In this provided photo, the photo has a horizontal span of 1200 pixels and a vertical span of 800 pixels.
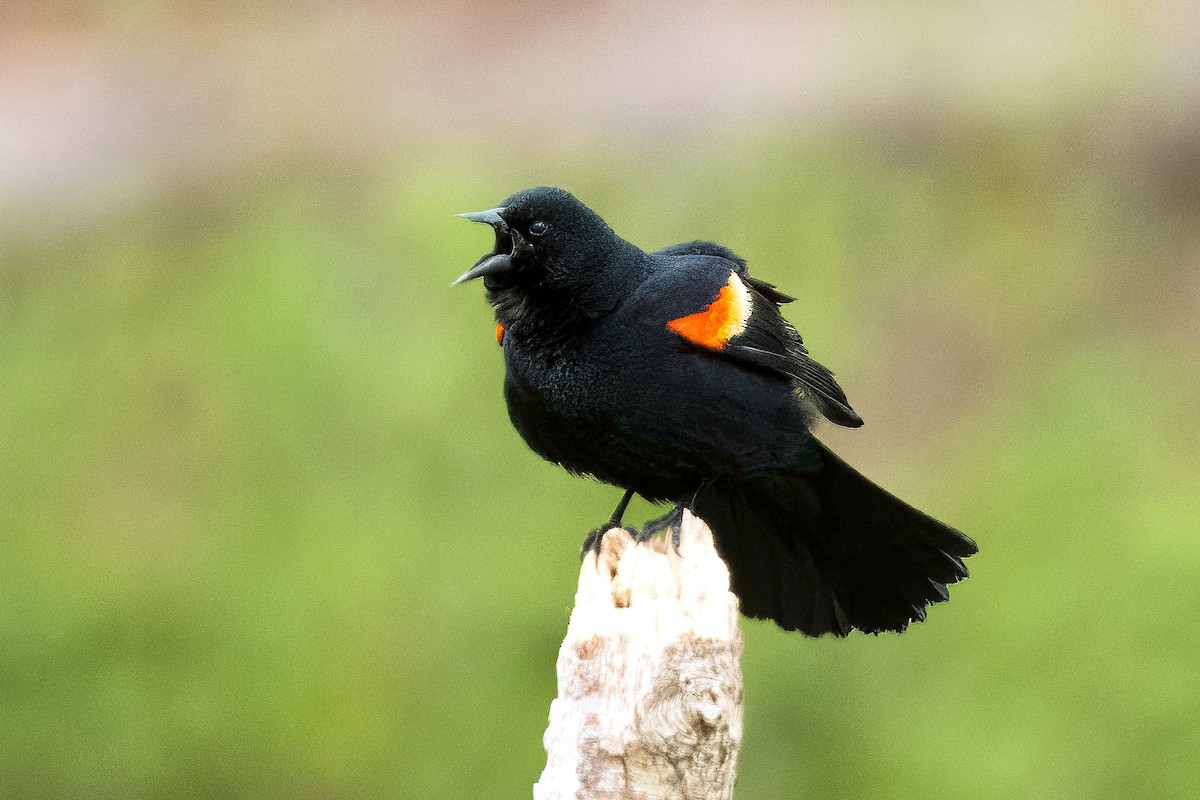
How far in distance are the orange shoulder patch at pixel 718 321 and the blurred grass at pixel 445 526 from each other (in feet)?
7.97

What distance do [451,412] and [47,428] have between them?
2.21 meters

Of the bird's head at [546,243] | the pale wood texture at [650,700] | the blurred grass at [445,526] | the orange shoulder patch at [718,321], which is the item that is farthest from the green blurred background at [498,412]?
the pale wood texture at [650,700]

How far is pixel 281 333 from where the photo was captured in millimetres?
6215

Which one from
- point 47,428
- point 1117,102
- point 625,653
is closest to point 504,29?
point 1117,102

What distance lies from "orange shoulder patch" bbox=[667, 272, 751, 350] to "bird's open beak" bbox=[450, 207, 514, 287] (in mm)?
420

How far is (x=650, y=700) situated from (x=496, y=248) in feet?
4.12

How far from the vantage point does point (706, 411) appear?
3168 mm

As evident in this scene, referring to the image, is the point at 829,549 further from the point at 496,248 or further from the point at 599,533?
the point at 496,248

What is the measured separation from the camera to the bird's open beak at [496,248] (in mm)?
3066

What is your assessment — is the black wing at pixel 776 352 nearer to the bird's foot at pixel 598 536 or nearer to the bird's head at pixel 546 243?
the bird's head at pixel 546 243

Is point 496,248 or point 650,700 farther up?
point 496,248

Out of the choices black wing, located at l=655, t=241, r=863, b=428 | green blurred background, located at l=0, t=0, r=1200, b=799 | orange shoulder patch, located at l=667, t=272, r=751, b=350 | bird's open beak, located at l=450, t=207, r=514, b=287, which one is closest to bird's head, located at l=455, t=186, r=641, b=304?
bird's open beak, located at l=450, t=207, r=514, b=287

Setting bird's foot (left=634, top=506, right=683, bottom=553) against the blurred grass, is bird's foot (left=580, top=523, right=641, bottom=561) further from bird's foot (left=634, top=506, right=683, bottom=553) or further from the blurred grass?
the blurred grass

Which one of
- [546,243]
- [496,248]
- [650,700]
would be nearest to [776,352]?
[546,243]
